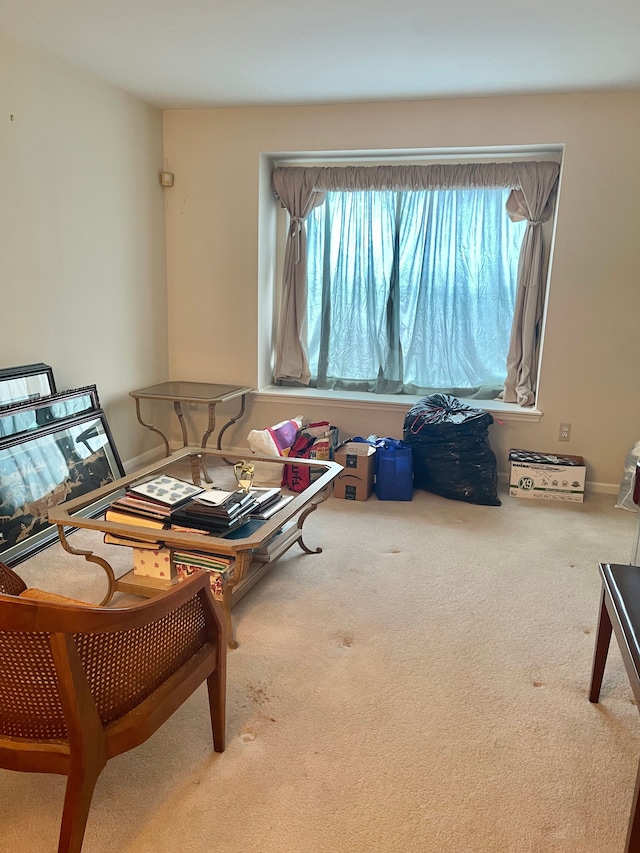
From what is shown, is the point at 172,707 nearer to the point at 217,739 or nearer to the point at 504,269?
the point at 217,739

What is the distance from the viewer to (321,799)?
1624 millimetres

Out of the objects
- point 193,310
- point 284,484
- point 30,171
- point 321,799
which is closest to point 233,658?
point 321,799

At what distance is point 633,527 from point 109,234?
3.60 meters

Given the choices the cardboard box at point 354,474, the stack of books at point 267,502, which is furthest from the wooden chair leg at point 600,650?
the cardboard box at point 354,474

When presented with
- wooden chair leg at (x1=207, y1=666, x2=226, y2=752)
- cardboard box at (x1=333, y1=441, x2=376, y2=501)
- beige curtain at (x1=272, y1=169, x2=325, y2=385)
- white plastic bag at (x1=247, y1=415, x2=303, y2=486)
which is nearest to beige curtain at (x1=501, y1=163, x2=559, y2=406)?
cardboard box at (x1=333, y1=441, x2=376, y2=501)

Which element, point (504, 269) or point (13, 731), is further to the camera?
point (504, 269)

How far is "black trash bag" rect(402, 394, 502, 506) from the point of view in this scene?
386 centimetres

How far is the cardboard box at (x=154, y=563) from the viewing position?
2.43m

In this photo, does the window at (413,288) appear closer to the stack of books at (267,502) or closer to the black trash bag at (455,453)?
the black trash bag at (455,453)

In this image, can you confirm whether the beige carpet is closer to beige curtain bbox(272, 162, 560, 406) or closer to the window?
beige curtain bbox(272, 162, 560, 406)

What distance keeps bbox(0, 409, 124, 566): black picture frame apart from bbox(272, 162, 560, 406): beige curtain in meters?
1.73

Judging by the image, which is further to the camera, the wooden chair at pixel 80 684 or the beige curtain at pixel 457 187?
the beige curtain at pixel 457 187

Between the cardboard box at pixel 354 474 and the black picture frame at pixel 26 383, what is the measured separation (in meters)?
1.73

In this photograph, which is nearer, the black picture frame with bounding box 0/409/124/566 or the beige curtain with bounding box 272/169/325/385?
the black picture frame with bounding box 0/409/124/566
